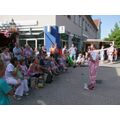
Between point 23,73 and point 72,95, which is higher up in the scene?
point 23,73

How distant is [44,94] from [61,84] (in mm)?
2037

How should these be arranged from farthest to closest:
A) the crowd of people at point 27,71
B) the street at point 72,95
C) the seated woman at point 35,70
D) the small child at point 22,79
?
the seated woman at point 35,70 → the small child at point 22,79 → the crowd of people at point 27,71 → the street at point 72,95

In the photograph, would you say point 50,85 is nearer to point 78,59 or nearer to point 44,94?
point 44,94

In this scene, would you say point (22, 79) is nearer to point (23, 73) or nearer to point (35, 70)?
point (23, 73)

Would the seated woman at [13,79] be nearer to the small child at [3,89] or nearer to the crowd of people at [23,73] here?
the crowd of people at [23,73]

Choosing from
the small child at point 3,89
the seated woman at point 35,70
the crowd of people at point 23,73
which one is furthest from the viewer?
the seated woman at point 35,70

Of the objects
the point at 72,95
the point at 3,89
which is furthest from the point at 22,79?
the point at 3,89

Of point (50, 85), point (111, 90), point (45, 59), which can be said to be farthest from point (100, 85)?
point (45, 59)

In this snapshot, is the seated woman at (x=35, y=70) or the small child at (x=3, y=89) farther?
the seated woman at (x=35, y=70)

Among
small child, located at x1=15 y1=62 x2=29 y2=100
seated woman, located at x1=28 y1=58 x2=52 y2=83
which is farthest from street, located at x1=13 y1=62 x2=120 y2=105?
seated woman, located at x1=28 y1=58 x2=52 y2=83

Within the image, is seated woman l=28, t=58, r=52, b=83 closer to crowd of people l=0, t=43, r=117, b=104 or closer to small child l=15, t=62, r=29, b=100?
crowd of people l=0, t=43, r=117, b=104

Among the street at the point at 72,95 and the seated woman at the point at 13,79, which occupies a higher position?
the seated woman at the point at 13,79

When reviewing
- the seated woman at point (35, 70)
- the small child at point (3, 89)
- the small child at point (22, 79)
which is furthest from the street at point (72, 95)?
the small child at point (3, 89)

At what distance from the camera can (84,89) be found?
32.6 feet
